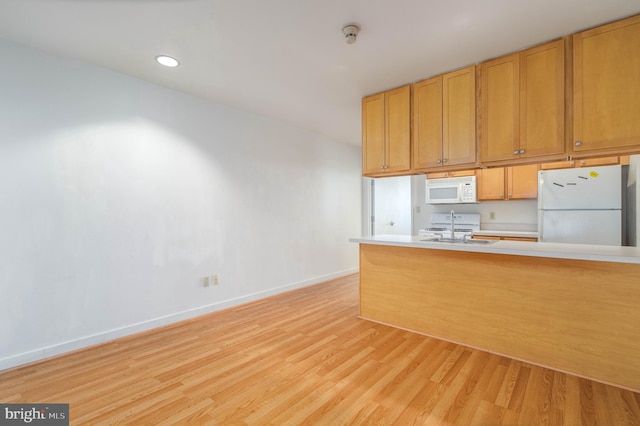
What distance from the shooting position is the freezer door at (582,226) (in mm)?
3260

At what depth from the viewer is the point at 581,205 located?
3.44m

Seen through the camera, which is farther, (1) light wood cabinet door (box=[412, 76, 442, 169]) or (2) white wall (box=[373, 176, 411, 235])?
(2) white wall (box=[373, 176, 411, 235])

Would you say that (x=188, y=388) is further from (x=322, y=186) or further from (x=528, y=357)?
(x=322, y=186)

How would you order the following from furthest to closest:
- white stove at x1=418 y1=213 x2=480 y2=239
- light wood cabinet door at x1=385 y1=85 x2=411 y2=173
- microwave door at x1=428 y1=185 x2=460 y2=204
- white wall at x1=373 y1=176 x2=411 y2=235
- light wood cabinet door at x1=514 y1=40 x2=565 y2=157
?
white wall at x1=373 y1=176 x2=411 y2=235
white stove at x1=418 y1=213 x2=480 y2=239
microwave door at x1=428 y1=185 x2=460 y2=204
light wood cabinet door at x1=385 y1=85 x2=411 y2=173
light wood cabinet door at x1=514 y1=40 x2=565 y2=157

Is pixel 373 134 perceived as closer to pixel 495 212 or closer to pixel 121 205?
pixel 121 205

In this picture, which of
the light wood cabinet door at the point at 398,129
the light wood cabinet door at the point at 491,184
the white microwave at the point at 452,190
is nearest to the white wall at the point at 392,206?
the white microwave at the point at 452,190

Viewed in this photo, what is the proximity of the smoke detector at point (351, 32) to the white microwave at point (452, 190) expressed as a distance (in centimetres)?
329

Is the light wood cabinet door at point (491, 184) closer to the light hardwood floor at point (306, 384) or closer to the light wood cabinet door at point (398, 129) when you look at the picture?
the light wood cabinet door at point (398, 129)

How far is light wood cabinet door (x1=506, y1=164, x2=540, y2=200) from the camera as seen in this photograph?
4.11 meters

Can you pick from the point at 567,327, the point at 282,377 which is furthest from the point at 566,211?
the point at 282,377

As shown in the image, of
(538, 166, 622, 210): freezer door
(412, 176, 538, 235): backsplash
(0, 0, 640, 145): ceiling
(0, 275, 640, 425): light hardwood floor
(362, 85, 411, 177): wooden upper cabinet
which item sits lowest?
(0, 275, 640, 425): light hardwood floor

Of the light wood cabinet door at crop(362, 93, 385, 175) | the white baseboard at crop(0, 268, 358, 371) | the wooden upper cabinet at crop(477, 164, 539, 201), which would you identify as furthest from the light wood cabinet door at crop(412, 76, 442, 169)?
the white baseboard at crop(0, 268, 358, 371)

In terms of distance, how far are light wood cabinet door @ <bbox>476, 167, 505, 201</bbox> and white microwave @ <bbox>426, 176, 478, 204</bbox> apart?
18cm

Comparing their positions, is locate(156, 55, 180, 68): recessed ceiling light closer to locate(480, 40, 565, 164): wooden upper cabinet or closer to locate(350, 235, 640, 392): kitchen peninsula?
locate(350, 235, 640, 392): kitchen peninsula
